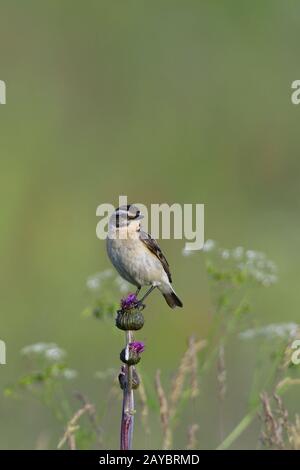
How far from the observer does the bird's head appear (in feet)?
18.5

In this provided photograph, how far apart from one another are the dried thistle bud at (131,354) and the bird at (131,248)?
186 centimetres

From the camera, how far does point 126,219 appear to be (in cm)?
570

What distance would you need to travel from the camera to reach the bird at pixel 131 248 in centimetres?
571

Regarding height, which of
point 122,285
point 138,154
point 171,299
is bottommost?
point 171,299

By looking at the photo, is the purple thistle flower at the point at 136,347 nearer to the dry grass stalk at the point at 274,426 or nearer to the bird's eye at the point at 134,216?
the dry grass stalk at the point at 274,426

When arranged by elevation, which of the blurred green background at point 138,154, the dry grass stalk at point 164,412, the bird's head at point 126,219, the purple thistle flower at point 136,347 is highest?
the blurred green background at point 138,154

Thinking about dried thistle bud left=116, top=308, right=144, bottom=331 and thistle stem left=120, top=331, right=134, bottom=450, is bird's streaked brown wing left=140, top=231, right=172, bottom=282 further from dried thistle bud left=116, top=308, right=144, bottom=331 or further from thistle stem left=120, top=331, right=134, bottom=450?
thistle stem left=120, top=331, right=134, bottom=450

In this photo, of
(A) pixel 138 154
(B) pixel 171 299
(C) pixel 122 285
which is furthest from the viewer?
(A) pixel 138 154

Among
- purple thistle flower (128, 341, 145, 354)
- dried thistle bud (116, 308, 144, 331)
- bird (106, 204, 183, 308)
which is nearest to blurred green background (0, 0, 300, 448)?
bird (106, 204, 183, 308)

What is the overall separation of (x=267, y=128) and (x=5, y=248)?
3.73m

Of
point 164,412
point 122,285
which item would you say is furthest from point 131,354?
point 122,285

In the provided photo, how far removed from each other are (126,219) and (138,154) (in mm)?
5743

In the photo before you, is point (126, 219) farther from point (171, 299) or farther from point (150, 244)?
point (171, 299)

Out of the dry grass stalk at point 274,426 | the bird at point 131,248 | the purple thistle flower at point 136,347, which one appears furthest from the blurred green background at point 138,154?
the purple thistle flower at point 136,347
